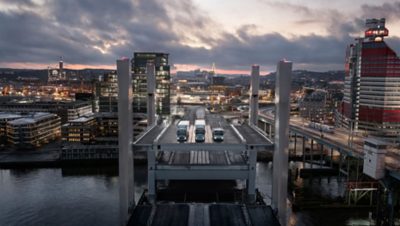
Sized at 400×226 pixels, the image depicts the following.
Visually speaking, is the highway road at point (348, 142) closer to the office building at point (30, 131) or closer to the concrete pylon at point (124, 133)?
the concrete pylon at point (124, 133)

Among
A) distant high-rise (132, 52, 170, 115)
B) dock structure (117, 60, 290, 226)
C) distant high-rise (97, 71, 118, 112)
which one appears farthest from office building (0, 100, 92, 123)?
dock structure (117, 60, 290, 226)

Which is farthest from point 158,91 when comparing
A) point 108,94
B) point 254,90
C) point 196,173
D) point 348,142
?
point 196,173

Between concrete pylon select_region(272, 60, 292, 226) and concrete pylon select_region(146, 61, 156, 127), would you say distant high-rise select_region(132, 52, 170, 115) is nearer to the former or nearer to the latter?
concrete pylon select_region(146, 61, 156, 127)

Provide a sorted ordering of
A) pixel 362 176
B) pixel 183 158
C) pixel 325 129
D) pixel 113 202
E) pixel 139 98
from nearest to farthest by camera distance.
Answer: pixel 183 158, pixel 113 202, pixel 362 176, pixel 325 129, pixel 139 98

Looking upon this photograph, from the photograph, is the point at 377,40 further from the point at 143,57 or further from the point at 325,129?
the point at 143,57

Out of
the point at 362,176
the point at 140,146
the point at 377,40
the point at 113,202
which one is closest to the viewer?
Answer: the point at 140,146

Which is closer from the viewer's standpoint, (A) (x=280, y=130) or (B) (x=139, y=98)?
(A) (x=280, y=130)

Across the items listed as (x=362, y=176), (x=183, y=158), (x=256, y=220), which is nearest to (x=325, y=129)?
(x=362, y=176)
